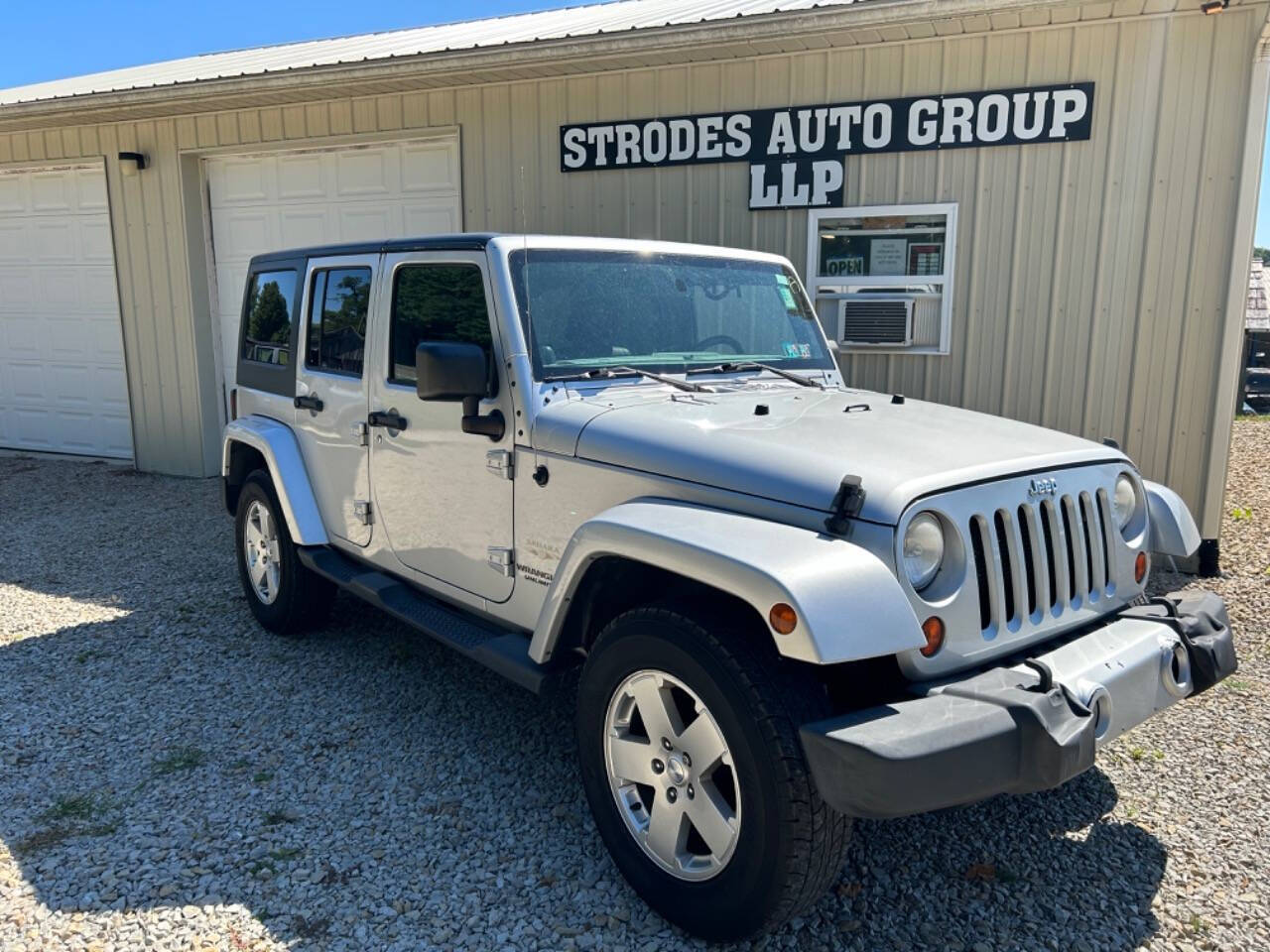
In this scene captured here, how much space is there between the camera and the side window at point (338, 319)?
4.20 metres

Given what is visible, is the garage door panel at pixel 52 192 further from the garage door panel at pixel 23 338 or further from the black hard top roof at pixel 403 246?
the black hard top roof at pixel 403 246

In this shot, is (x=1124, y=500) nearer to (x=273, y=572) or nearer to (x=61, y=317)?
(x=273, y=572)

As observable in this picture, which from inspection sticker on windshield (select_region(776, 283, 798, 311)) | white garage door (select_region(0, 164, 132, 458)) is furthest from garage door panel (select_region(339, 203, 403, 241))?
inspection sticker on windshield (select_region(776, 283, 798, 311))

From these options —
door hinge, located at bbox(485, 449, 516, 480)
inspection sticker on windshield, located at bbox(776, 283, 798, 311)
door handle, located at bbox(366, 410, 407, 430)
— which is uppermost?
inspection sticker on windshield, located at bbox(776, 283, 798, 311)

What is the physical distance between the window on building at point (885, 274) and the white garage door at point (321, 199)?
10.8 feet

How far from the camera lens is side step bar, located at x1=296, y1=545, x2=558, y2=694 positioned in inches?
124

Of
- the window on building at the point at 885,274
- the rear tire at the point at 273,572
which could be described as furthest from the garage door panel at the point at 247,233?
the window on building at the point at 885,274

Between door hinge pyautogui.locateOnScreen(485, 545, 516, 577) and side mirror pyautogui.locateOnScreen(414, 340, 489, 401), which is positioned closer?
side mirror pyautogui.locateOnScreen(414, 340, 489, 401)

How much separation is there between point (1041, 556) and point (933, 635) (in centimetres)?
49

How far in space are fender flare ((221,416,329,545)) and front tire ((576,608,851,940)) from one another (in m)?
2.17

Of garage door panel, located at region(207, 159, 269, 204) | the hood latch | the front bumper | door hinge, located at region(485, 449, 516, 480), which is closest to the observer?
the front bumper

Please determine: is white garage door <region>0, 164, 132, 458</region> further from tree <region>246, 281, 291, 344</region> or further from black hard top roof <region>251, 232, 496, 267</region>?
black hard top roof <region>251, 232, 496, 267</region>

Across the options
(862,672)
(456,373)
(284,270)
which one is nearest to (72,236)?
(284,270)

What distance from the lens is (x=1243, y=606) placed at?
5.46 metres
